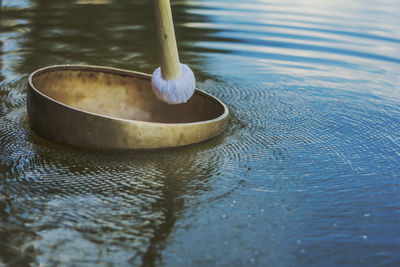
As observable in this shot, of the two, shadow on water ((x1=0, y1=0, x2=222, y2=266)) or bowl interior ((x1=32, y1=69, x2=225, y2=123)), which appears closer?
shadow on water ((x1=0, y1=0, x2=222, y2=266))

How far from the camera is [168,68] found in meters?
1.94

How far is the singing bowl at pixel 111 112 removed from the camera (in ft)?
6.66

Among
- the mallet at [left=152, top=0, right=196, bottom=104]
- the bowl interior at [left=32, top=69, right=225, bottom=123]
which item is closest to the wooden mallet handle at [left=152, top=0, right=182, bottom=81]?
the mallet at [left=152, top=0, right=196, bottom=104]

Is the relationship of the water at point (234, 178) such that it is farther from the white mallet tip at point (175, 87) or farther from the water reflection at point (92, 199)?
the white mallet tip at point (175, 87)

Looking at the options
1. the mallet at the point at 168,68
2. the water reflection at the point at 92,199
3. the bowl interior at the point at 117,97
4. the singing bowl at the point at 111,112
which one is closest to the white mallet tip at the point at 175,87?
the mallet at the point at 168,68

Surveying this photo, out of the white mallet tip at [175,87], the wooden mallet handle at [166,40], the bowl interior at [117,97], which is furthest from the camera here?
the bowl interior at [117,97]

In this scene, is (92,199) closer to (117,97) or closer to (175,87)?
(175,87)

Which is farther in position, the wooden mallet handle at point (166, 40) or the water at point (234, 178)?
the wooden mallet handle at point (166, 40)

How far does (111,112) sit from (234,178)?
106cm

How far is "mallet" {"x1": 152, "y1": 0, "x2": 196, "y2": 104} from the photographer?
1.85 m

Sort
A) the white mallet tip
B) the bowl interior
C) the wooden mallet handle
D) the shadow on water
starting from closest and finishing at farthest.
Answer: the shadow on water
the wooden mallet handle
the white mallet tip
the bowl interior

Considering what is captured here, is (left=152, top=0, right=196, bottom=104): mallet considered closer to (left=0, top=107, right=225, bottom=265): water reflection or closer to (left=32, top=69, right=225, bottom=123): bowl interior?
(left=0, top=107, right=225, bottom=265): water reflection

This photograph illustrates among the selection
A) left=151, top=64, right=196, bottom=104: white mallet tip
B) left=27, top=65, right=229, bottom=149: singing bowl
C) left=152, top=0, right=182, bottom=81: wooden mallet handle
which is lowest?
left=27, top=65, right=229, bottom=149: singing bowl

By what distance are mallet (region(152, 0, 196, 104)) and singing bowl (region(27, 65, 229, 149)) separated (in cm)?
14
